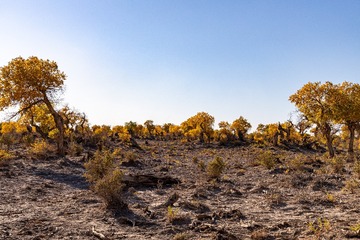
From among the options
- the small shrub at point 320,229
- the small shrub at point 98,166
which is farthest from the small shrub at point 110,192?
the small shrub at point 320,229

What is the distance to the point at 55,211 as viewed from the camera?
1080cm

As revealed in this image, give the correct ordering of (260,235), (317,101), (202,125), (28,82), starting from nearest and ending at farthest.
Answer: (260,235)
(28,82)
(317,101)
(202,125)

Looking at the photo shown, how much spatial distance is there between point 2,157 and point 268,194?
1631 cm

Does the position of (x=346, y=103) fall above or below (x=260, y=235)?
above

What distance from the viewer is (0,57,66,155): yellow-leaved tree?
24.0 m

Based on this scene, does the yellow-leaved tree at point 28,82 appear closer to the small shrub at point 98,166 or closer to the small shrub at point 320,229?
the small shrub at point 98,166

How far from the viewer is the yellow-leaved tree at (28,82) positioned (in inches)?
945

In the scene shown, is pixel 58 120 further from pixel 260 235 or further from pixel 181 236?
pixel 260 235

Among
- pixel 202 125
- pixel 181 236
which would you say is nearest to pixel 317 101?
pixel 181 236

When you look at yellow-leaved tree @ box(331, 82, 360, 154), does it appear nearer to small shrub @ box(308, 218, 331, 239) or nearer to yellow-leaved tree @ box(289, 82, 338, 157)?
yellow-leaved tree @ box(289, 82, 338, 157)

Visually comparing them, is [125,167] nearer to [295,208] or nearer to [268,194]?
[268,194]

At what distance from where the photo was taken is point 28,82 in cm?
2433

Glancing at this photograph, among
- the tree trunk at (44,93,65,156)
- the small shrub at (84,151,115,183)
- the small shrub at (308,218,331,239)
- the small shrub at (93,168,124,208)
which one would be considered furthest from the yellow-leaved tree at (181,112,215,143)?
the small shrub at (308,218,331,239)

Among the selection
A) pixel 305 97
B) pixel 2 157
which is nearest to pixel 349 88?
pixel 305 97
